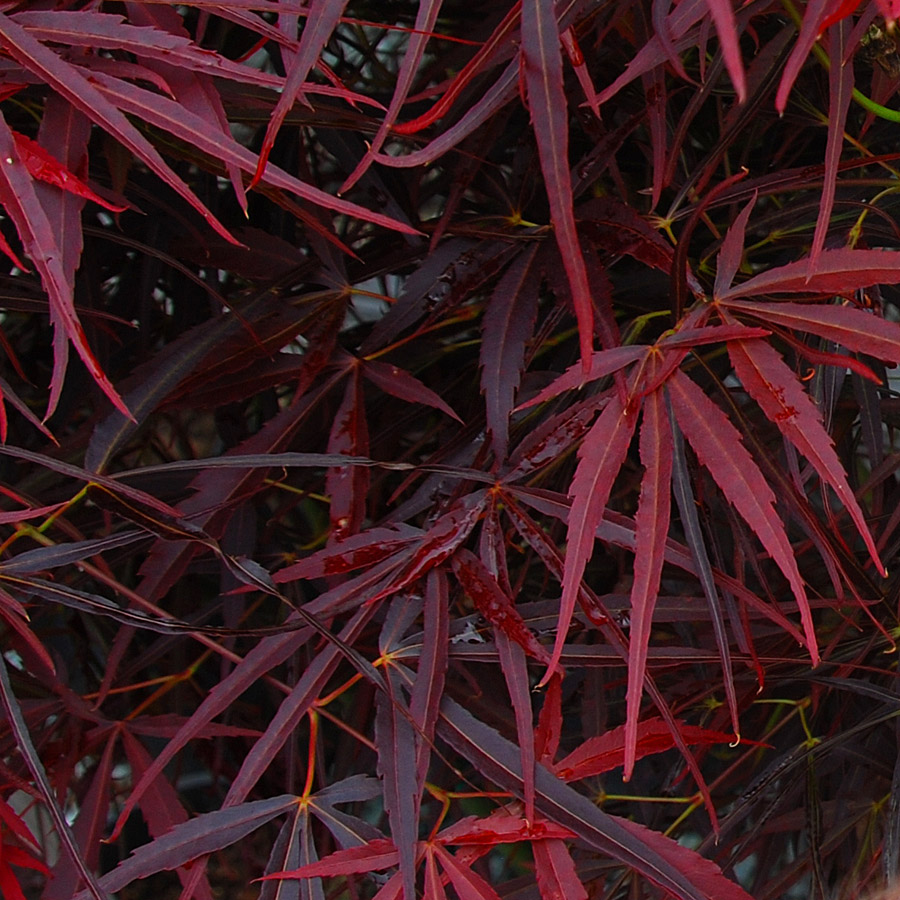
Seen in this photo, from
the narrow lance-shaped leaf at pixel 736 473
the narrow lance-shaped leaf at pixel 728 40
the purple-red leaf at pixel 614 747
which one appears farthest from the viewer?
the purple-red leaf at pixel 614 747

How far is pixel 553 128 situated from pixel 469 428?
275mm

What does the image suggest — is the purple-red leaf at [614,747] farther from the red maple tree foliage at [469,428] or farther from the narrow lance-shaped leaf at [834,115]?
the narrow lance-shaped leaf at [834,115]

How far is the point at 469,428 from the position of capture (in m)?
0.52

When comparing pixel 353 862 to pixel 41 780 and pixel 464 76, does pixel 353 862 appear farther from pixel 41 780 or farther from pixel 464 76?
pixel 464 76

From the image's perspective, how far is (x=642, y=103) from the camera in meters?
0.53

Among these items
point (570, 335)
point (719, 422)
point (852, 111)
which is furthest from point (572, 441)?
point (852, 111)

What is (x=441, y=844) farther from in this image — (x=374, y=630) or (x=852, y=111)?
(x=852, y=111)

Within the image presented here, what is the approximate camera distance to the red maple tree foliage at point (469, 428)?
12.8 inches

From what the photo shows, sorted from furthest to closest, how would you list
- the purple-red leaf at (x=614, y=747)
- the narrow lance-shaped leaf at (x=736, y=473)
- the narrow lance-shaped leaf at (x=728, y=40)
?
the purple-red leaf at (x=614, y=747) < the narrow lance-shaped leaf at (x=736, y=473) < the narrow lance-shaped leaf at (x=728, y=40)

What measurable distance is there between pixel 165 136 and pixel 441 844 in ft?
1.07

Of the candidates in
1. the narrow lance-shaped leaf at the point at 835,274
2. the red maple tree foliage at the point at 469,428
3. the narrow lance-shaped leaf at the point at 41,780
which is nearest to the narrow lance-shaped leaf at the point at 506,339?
the red maple tree foliage at the point at 469,428

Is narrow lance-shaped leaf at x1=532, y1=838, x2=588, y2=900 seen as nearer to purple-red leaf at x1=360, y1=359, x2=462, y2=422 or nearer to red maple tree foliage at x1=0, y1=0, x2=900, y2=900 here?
red maple tree foliage at x1=0, y1=0, x2=900, y2=900

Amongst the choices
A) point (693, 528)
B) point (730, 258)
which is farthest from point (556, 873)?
point (730, 258)

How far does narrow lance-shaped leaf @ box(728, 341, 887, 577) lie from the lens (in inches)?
12.6
